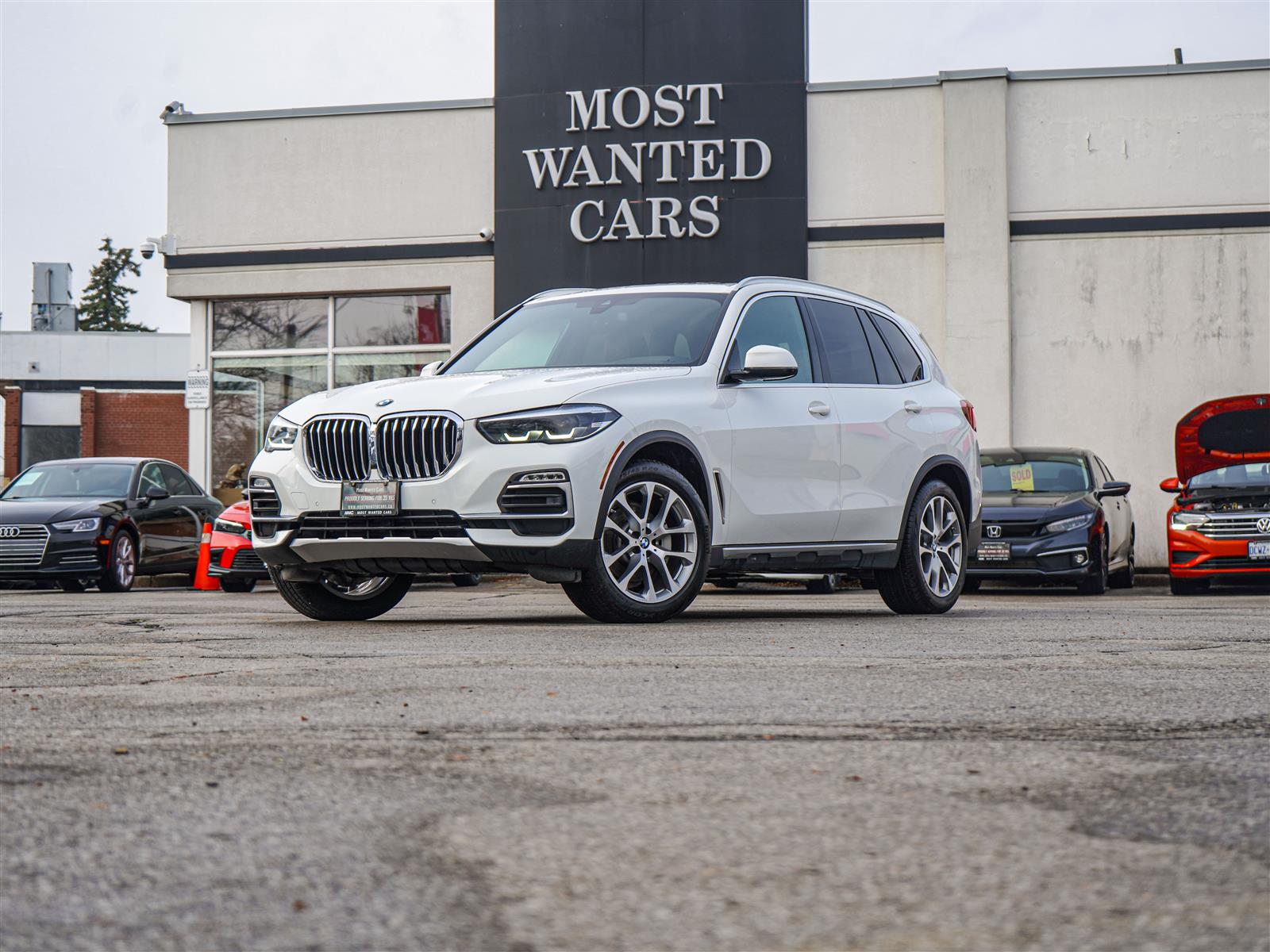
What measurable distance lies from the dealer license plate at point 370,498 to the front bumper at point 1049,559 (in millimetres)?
8593

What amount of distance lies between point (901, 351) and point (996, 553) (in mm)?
5566

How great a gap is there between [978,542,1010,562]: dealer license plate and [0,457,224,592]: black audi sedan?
9.04m

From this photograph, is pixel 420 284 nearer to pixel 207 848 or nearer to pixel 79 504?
pixel 79 504

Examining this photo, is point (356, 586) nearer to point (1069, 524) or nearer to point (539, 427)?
point (539, 427)

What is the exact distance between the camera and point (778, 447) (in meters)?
8.84

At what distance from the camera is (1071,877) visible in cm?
246

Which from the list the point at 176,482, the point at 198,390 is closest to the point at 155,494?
the point at 176,482

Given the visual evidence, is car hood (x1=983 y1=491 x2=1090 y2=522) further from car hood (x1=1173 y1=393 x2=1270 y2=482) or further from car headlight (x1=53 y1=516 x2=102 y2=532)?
car headlight (x1=53 y1=516 x2=102 y2=532)

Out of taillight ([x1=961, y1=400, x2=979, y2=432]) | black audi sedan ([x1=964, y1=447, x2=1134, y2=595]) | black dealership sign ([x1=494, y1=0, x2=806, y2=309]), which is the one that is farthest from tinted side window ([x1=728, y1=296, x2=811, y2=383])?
black dealership sign ([x1=494, y1=0, x2=806, y2=309])

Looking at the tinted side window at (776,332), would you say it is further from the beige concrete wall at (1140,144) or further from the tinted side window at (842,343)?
the beige concrete wall at (1140,144)

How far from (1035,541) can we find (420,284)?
10.6 m

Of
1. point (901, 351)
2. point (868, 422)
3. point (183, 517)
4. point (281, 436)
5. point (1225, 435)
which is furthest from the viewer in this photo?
point (183, 517)

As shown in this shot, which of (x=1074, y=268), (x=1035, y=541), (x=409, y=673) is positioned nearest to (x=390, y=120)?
(x=1074, y=268)

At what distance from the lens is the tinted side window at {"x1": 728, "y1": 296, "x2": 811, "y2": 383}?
902 cm
